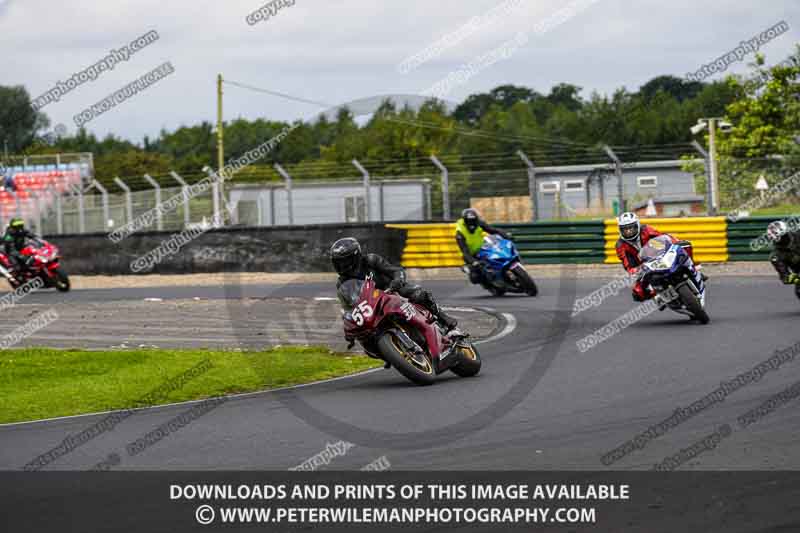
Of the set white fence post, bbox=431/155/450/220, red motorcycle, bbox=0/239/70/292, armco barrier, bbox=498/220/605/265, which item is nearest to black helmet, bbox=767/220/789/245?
armco barrier, bbox=498/220/605/265

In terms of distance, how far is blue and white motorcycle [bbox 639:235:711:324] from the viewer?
14461 millimetres

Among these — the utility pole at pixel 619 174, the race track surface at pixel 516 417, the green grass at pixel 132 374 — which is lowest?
the green grass at pixel 132 374

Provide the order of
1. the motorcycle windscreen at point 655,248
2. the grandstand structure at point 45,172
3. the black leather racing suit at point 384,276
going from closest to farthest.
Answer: the black leather racing suit at point 384,276 < the motorcycle windscreen at point 655,248 < the grandstand structure at point 45,172

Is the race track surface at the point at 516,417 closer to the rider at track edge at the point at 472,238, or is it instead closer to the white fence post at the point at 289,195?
the rider at track edge at the point at 472,238

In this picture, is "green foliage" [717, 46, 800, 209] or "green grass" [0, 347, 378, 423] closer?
"green grass" [0, 347, 378, 423]

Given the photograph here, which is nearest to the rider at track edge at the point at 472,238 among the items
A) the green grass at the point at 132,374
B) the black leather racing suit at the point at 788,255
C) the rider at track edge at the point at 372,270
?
the black leather racing suit at the point at 788,255

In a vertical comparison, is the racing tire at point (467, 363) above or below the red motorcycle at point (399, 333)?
below

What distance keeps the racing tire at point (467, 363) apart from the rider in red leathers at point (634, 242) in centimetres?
439

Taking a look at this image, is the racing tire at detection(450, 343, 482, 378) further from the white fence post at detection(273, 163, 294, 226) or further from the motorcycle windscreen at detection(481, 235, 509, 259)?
the white fence post at detection(273, 163, 294, 226)

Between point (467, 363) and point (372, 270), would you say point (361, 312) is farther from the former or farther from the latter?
point (467, 363)

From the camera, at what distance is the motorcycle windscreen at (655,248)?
1476cm

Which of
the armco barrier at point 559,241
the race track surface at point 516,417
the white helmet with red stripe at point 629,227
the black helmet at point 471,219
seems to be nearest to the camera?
the race track surface at point 516,417

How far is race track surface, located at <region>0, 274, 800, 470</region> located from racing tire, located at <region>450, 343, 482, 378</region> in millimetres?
114
